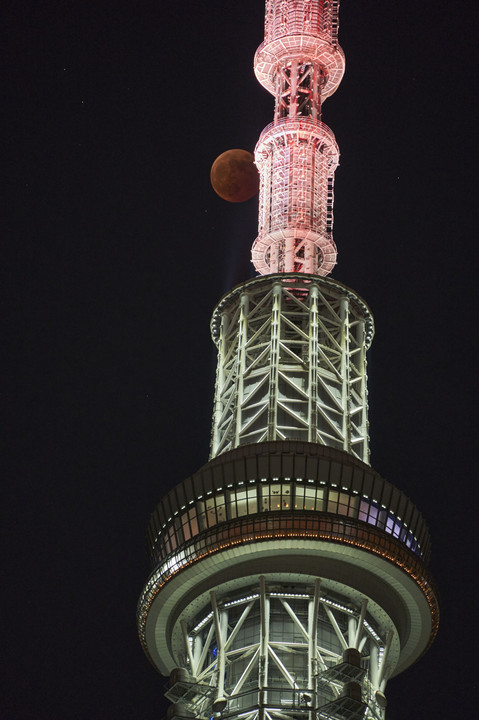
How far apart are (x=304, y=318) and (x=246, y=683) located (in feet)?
118

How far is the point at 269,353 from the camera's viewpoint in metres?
115

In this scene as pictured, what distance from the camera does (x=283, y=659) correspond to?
9612 centimetres

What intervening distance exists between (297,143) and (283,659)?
176ft

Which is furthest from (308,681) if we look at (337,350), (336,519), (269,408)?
(337,350)

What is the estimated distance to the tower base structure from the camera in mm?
95625

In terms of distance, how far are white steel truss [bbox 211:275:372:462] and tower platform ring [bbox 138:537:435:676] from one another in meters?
12.4

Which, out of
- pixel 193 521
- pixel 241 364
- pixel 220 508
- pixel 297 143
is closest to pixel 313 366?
pixel 241 364

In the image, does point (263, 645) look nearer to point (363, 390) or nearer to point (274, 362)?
point (274, 362)

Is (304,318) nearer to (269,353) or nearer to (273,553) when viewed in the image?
(269,353)

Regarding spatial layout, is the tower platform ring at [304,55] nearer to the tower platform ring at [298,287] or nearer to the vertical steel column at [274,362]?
the tower platform ring at [298,287]

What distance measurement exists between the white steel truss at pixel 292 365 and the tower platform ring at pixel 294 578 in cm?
1236

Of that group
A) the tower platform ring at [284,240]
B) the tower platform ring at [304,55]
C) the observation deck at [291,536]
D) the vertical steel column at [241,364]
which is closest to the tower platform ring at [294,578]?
the observation deck at [291,536]

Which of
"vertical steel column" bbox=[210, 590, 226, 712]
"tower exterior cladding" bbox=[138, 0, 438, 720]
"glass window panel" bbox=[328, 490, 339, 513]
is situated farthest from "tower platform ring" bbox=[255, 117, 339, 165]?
"vertical steel column" bbox=[210, 590, 226, 712]

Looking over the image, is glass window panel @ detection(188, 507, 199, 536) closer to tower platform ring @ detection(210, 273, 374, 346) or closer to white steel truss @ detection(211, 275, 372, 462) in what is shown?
white steel truss @ detection(211, 275, 372, 462)
